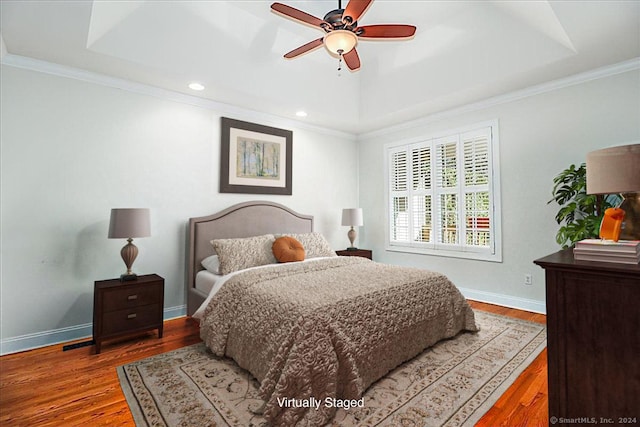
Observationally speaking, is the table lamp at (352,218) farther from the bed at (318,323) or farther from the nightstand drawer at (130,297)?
the nightstand drawer at (130,297)

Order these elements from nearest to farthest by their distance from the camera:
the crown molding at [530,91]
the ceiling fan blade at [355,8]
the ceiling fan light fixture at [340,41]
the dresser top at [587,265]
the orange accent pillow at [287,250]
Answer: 1. the dresser top at [587,265]
2. the ceiling fan blade at [355,8]
3. the ceiling fan light fixture at [340,41]
4. the crown molding at [530,91]
5. the orange accent pillow at [287,250]

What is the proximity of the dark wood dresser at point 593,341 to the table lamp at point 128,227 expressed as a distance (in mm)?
2971

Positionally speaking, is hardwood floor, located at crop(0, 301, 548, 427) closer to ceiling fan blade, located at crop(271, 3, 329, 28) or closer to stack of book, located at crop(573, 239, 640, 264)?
stack of book, located at crop(573, 239, 640, 264)

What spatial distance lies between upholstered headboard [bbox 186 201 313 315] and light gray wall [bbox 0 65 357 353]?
0.55 feet

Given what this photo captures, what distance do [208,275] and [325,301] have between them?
1.68m

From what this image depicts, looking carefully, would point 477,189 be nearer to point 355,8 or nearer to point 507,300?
point 507,300

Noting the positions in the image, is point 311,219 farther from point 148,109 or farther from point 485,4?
point 485,4

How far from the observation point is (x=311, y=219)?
4.56m

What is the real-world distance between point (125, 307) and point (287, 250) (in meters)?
1.55

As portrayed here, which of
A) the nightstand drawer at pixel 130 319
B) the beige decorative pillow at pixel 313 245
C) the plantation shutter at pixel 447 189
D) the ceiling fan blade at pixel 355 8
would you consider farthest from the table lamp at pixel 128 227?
the plantation shutter at pixel 447 189

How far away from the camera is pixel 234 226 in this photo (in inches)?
149

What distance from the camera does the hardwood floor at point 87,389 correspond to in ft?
5.65

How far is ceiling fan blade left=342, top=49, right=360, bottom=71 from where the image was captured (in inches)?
99.4

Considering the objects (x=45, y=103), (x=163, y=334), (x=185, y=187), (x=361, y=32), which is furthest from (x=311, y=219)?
(x=45, y=103)
